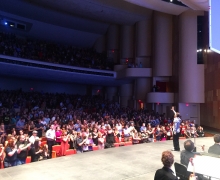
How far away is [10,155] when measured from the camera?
6.00 meters

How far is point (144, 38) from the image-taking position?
67.4ft

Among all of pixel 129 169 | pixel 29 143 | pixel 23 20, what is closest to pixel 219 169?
pixel 129 169

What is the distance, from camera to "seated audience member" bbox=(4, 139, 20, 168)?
6004mm

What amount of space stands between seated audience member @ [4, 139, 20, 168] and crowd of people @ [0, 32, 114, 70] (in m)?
11.3

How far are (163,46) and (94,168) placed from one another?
15135 millimetres

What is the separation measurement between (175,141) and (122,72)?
13483mm

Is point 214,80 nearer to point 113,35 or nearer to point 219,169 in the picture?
point 113,35

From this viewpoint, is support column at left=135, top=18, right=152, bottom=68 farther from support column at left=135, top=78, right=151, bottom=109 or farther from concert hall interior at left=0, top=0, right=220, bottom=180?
support column at left=135, top=78, right=151, bottom=109

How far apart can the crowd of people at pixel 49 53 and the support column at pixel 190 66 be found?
25.3 ft

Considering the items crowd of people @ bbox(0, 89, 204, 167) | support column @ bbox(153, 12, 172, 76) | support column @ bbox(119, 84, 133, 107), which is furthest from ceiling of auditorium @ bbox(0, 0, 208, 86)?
crowd of people @ bbox(0, 89, 204, 167)

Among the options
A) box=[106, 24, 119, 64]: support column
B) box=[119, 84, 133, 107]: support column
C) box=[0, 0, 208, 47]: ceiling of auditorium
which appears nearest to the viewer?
box=[0, 0, 208, 47]: ceiling of auditorium

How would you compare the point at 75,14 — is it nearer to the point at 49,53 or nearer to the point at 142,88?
the point at 49,53

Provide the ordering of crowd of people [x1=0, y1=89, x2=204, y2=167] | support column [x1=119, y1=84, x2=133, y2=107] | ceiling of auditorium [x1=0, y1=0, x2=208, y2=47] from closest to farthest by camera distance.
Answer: crowd of people [x1=0, y1=89, x2=204, y2=167] → ceiling of auditorium [x1=0, y1=0, x2=208, y2=47] → support column [x1=119, y1=84, x2=133, y2=107]

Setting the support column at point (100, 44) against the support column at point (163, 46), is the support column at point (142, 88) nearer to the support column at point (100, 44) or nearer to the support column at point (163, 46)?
the support column at point (163, 46)
